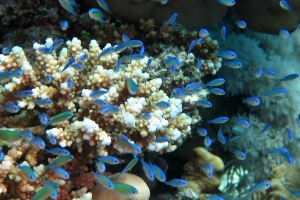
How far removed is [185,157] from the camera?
576 centimetres

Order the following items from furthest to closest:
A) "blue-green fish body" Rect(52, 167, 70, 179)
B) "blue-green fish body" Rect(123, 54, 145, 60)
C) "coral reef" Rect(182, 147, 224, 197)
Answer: "coral reef" Rect(182, 147, 224, 197) → "blue-green fish body" Rect(123, 54, 145, 60) → "blue-green fish body" Rect(52, 167, 70, 179)

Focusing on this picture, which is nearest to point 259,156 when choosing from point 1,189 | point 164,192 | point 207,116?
point 207,116

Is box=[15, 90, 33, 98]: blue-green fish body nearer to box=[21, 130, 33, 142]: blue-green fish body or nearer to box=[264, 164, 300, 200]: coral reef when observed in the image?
box=[21, 130, 33, 142]: blue-green fish body

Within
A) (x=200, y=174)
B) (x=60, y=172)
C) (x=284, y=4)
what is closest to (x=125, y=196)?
(x=60, y=172)

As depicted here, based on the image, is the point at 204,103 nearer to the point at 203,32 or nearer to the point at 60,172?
the point at 203,32

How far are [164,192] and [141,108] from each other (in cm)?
190

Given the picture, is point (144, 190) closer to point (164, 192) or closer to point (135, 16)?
point (164, 192)

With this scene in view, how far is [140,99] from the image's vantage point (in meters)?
3.47

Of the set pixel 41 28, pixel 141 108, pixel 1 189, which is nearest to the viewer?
pixel 1 189

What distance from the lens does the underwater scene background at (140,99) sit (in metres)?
3.24

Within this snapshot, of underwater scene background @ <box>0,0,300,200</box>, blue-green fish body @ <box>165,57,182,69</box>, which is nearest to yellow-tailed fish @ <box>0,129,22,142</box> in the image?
underwater scene background @ <box>0,0,300,200</box>

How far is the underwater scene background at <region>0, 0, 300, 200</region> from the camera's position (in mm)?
3240

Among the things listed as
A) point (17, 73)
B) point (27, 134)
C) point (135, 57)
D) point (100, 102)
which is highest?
point (17, 73)

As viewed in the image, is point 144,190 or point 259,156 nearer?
point 144,190
